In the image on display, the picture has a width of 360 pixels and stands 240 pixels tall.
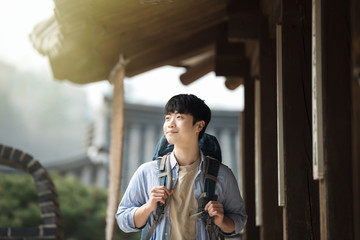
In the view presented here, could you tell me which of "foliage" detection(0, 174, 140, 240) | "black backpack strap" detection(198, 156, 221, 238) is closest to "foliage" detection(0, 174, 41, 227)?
"foliage" detection(0, 174, 140, 240)

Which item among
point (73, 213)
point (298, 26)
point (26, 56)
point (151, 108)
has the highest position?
point (26, 56)

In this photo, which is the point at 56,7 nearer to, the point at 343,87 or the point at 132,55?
the point at 132,55

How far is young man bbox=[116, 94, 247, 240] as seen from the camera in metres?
3.30

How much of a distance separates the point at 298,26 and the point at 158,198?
1638mm

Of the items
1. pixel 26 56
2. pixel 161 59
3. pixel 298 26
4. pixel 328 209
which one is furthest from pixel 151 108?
pixel 26 56

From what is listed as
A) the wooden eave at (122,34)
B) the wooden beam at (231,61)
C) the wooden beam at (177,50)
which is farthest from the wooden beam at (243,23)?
the wooden beam at (177,50)

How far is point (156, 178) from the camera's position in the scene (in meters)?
3.44

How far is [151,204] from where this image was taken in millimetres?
3254

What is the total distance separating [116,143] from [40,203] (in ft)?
4.43

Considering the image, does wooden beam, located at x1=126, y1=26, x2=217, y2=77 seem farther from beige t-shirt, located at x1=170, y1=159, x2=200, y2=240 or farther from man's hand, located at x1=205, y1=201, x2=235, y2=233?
man's hand, located at x1=205, y1=201, x2=235, y2=233

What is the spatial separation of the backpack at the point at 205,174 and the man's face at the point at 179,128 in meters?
0.16

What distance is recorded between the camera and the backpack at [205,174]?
10.8 feet

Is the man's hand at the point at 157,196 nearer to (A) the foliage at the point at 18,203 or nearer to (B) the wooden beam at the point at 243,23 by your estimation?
(B) the wooden beam at the point at 243,23

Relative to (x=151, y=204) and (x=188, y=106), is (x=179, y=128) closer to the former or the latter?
(x=188, y=106)
